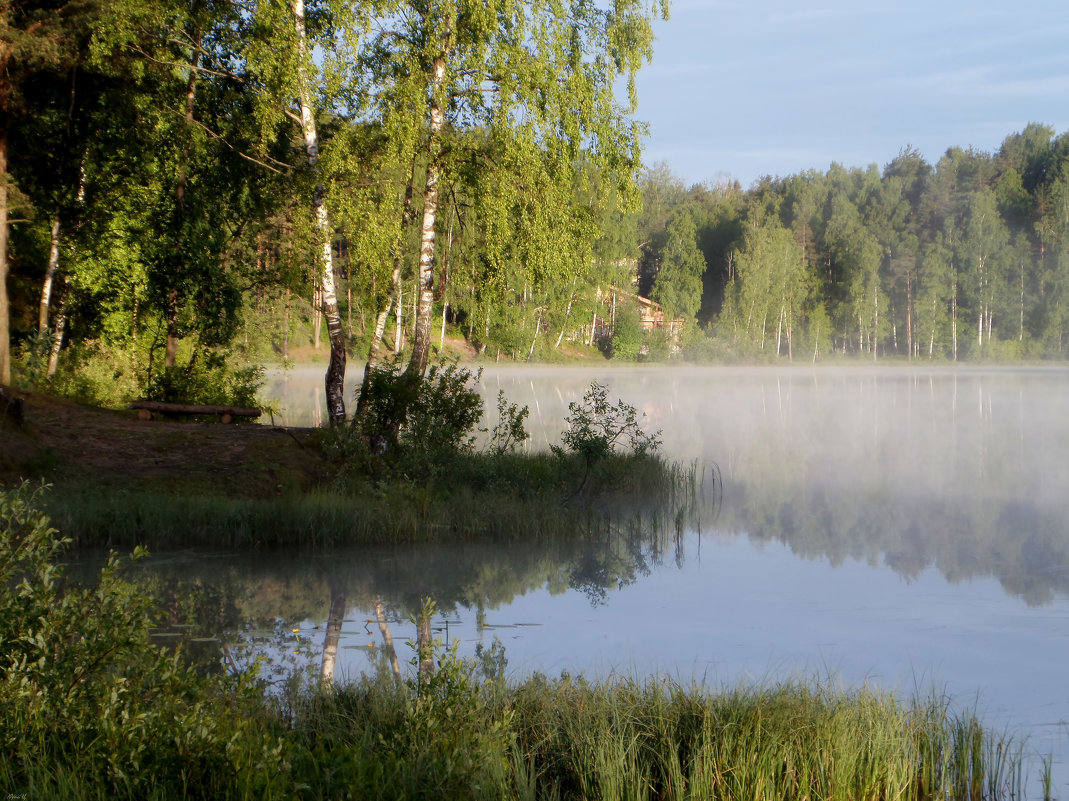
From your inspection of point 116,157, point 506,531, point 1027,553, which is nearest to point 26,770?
point 506,531

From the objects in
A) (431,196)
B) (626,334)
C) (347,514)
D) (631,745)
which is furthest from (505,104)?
(626,334)

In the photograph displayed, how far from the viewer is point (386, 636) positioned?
7.95 meters

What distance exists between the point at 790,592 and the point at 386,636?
13.8 ft

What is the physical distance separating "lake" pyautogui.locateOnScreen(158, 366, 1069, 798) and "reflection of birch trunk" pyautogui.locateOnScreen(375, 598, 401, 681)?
0.14ft

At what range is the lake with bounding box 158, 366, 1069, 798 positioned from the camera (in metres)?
7.26

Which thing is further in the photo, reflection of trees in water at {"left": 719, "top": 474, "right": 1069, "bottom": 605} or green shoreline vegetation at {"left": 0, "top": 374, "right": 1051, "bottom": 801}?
reflection of trees in water at {"left": 719, "top": 474, "right": 1069, "bottom": 605}

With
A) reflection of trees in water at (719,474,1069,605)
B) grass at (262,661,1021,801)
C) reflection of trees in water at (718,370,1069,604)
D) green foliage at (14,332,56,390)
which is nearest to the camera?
grass at (262,661,1021,801)

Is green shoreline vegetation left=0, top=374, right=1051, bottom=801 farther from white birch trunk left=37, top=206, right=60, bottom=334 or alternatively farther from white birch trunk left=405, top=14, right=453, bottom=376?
white birch trunk left=37, top=206, right=60, bottom=334

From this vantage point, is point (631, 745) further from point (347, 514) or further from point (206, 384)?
point (206, 384)

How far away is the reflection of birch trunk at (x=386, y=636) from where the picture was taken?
7.14m

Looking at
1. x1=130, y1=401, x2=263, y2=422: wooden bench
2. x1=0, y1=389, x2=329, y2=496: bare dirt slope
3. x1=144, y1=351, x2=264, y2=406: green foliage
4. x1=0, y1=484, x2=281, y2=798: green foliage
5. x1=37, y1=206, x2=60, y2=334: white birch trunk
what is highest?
x1=37, y1=206, x2=60, y2=334: white birch trunk

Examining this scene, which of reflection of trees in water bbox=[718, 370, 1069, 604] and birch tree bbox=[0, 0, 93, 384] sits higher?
birch tree bbox=[0, 0, 93, 384]

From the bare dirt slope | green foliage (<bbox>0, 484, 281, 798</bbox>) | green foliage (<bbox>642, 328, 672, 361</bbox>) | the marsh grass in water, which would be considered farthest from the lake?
green foliage (<bbox>642, 328, 672, 361</bbox>)

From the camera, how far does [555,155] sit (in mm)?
15789
